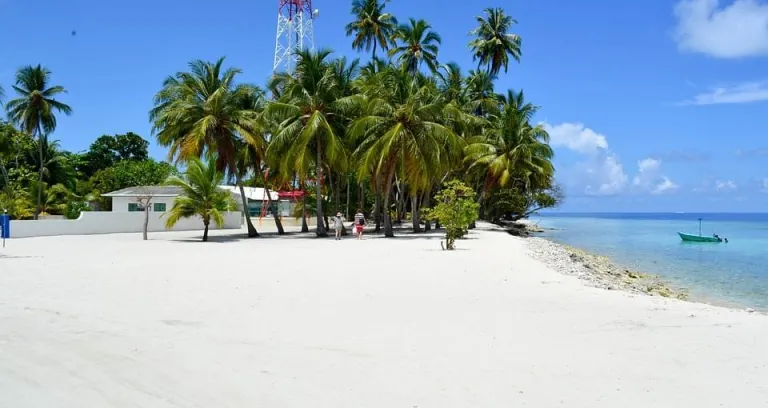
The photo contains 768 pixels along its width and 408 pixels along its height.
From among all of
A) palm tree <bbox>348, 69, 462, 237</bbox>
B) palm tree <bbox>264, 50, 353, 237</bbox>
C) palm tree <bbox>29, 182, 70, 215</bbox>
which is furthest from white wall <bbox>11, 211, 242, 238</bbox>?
palm tree <bbox>348, 69, 462, 237</bbox>

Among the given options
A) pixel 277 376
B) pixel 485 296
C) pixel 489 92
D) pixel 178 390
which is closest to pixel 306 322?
pixel 277 376

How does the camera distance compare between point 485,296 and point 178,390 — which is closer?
point 178,390

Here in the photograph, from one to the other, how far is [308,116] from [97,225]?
42.4 ft

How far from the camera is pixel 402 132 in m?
27.7

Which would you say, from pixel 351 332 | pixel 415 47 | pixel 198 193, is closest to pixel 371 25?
pixel 415 47

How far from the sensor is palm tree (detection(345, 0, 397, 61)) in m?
44.7

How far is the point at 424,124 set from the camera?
28.3m

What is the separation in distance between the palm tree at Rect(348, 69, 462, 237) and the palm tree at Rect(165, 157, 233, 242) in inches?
269

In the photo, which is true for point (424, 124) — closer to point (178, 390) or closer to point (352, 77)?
point (352, 77)

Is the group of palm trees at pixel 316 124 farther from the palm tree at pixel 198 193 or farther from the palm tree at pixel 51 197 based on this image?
the palm tree at pixel 51 197

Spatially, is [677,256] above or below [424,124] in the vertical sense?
below

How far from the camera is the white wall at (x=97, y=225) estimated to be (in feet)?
92.6

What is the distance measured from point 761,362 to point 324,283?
7.49m

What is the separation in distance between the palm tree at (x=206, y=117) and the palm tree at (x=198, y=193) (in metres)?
1.83
